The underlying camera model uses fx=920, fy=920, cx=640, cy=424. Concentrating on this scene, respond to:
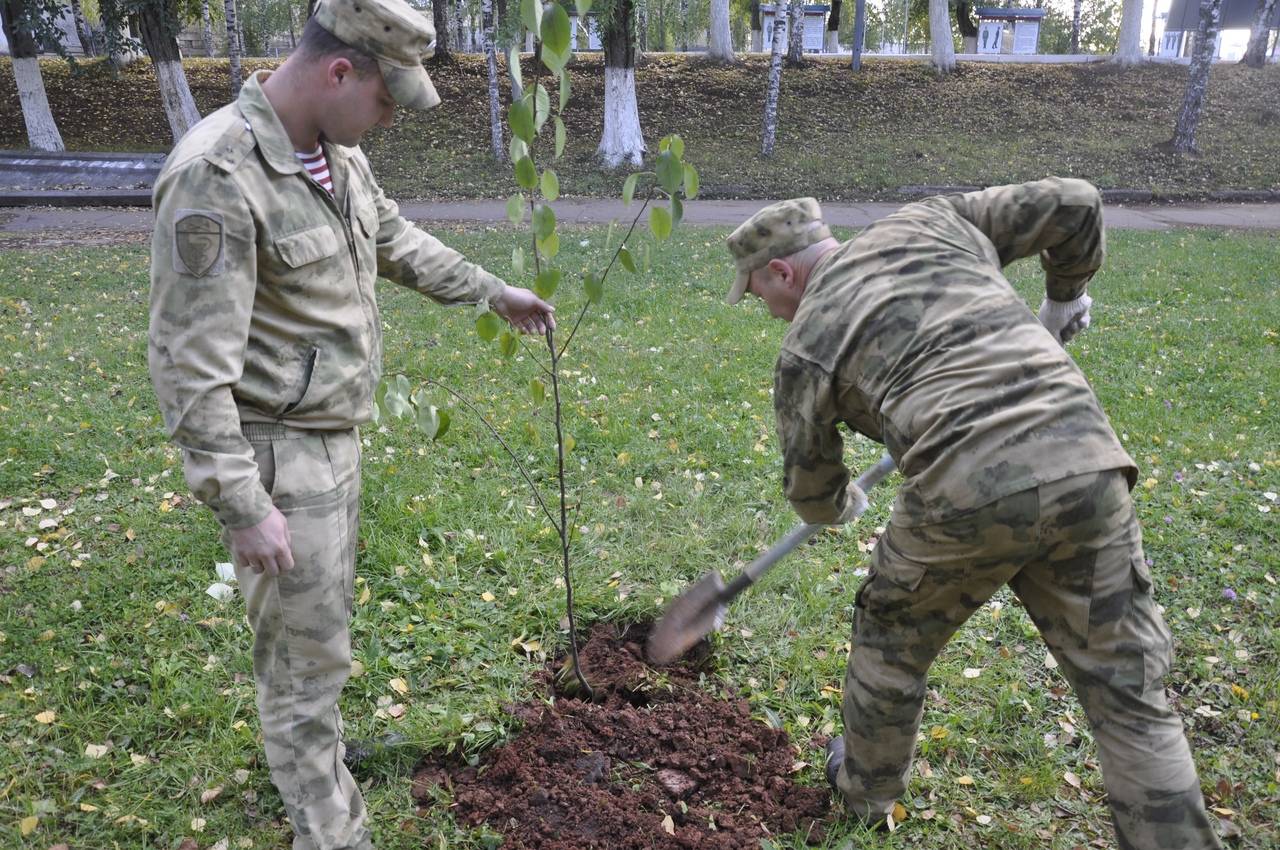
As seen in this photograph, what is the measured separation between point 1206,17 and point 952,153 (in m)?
4.40

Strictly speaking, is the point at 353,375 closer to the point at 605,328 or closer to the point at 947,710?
the point at 947,710

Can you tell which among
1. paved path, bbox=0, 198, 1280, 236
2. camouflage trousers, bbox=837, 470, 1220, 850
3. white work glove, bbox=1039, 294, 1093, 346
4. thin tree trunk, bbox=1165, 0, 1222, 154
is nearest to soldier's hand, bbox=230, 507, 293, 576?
camouflage trousers, bbox=837, 470, 1220, 850

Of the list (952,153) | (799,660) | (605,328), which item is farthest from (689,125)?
(799,660)

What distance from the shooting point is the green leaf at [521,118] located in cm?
215

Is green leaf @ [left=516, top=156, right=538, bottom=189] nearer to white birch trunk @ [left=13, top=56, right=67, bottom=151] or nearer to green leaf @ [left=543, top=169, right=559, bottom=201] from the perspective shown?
green leaf @ [left=543, top=169, right=559, bottom=201]

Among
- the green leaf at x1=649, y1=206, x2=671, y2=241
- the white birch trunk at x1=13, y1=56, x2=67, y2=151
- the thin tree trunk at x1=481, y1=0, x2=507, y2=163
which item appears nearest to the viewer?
the green leaf at x1=649, y1=206, x2=671, y2=241

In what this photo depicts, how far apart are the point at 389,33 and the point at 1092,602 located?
2003 mm

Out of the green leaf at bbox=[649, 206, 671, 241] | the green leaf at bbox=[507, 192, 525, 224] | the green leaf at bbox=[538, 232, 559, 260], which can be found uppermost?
the green leaf at bbox=[507, 192, 525, 224]

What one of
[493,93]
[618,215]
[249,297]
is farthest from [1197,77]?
[249,297]

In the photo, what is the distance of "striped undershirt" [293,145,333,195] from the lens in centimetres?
216

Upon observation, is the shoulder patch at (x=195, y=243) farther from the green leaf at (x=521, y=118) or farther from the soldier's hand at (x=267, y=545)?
the green leaf at (x=521, y=118)

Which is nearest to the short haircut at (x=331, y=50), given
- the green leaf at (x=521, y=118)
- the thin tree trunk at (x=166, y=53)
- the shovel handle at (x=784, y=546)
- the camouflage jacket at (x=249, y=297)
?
the camouflage jacket at (x=249, y=297)

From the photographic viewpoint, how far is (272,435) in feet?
7.09

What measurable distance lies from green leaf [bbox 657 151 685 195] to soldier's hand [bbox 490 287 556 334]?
25.8 inches
